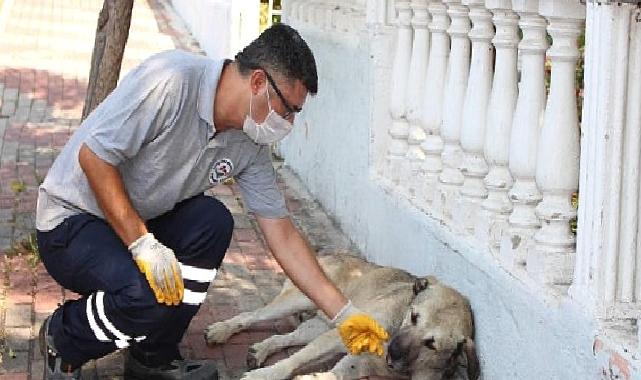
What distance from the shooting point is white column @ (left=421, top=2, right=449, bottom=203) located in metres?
5.89

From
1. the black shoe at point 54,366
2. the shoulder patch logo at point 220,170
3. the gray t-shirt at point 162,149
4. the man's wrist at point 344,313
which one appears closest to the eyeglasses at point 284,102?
the gray t-shirt at point 162,149

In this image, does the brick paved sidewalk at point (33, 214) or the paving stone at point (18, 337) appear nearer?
the paving stone at point (18, 337)

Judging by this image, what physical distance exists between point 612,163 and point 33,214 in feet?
16.3

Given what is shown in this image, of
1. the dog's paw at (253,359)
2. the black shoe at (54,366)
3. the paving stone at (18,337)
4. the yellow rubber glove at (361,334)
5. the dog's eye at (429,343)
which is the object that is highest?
the yellow rubber glove at (361,334)

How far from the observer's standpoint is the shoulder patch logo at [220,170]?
4875 millimetres

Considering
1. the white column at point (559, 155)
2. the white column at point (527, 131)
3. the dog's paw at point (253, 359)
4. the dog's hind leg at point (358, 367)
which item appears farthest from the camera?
the dog's paw at point (253, 359)

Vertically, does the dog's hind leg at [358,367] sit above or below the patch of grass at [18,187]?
below

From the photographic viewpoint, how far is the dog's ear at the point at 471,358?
4977 mm

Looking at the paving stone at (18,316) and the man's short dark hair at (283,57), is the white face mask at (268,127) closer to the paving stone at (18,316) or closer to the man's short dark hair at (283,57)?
the man's short dark hair at (283,57)

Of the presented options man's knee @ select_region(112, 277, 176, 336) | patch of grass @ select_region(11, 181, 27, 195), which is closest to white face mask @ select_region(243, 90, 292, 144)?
man's knee @ select_region(112, 277, 176, 336)

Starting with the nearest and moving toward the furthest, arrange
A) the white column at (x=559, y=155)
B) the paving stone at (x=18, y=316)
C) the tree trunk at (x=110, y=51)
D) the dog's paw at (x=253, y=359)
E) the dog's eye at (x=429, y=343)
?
the white column at (x=559, y=155)
the dog's eye at (x=429, y=343)
the dog's paw at (x=253, y=359)
the paving stone at (x=18, y=316)
the tree trunk at (x=110, y=51)

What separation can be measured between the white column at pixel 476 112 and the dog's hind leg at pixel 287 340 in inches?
34.5

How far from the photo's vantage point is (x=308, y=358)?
5.26m

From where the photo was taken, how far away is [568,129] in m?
4.35
